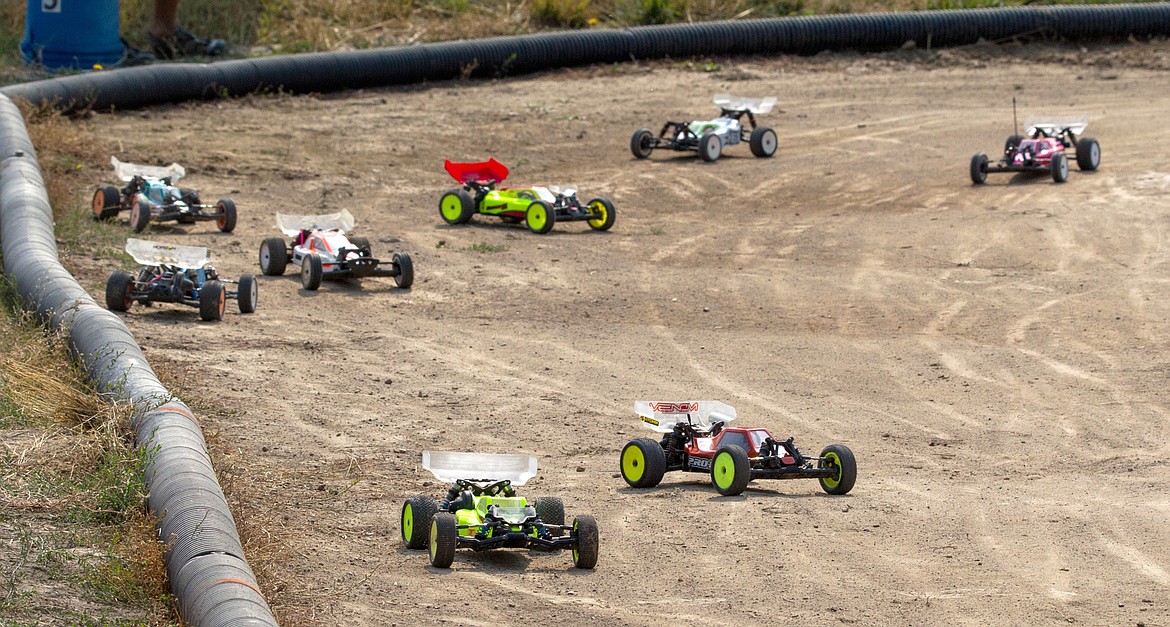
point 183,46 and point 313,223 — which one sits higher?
point 183,46

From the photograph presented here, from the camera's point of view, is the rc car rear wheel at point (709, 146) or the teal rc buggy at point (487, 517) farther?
the rc car rear wheel at point (709, 146)

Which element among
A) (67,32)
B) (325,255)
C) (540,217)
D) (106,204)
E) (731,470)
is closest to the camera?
(731,470)

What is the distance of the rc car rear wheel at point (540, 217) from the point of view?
19.0 meters

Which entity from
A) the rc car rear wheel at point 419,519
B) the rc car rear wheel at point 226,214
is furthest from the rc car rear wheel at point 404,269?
the rc car rear wheel at point 419,519

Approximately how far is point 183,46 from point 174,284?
14.5 m

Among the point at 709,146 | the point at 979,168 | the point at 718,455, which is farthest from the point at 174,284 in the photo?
the point at 979,168

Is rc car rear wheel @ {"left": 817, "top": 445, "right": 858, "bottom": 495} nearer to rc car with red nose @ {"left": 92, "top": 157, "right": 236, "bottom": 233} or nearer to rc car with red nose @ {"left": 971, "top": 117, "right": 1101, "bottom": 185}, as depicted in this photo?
rc car with red nose @ {"left": 92, "top": 157, "right": 236, "bottom": 233}

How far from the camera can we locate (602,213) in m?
19.3

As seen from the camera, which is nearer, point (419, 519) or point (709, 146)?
point (419, 519)

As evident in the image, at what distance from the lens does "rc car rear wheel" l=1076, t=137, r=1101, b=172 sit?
20.9 metres

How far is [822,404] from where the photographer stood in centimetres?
1309

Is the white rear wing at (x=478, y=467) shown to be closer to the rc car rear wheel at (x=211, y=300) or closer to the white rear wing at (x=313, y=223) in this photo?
the rc car rear wheel at (x=211, y=300)

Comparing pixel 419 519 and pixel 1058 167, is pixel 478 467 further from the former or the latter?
pixel 1058 167

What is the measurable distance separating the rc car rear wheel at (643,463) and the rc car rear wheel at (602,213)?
883 centimetres
